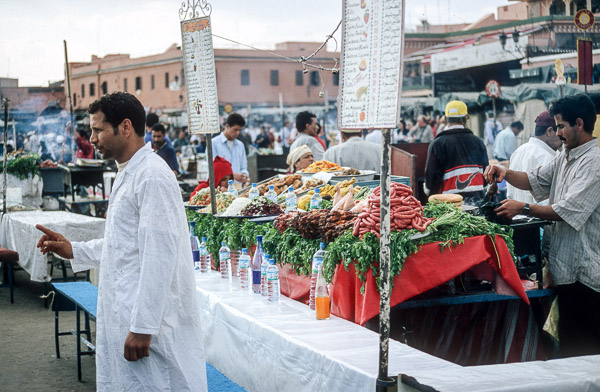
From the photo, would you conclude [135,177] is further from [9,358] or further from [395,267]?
[9,358]

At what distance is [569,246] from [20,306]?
7.35 metres

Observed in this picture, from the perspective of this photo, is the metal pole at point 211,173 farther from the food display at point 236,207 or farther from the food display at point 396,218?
the food display at point 396,218

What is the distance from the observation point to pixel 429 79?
140 feet

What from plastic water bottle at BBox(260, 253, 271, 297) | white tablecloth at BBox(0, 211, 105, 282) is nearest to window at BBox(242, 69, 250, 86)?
white tablecloth at BBox(0, 211, 105, 282)

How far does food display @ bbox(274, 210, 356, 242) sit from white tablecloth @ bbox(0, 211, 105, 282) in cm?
507

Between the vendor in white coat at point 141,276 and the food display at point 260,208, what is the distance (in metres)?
2.71

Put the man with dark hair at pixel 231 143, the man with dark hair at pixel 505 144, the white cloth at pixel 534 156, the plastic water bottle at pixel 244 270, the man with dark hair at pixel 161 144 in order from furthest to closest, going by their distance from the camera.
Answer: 1. the man with dark hair at pixel 505 144
2. the man with dark hair at pixel 161 144
3. the man with dark hair at pixel 231 143
4. the white cloth at pixel 534 156
5. the plastic water bottle at pixel 244 270

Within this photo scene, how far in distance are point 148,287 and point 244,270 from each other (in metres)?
2.31

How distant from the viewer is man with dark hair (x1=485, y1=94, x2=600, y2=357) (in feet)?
14.0

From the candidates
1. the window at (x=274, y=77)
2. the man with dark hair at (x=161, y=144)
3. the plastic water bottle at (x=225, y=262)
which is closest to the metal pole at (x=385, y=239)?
the plastic water bottle at (x=225, y=262)

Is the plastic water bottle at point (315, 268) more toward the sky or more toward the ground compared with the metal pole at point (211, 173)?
more toward the ground

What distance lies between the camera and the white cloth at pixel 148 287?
115 inches

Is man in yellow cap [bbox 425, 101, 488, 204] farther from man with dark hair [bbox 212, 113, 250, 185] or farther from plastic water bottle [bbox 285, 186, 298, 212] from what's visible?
man with dark hair [bbox 212, 113, 250, 185]

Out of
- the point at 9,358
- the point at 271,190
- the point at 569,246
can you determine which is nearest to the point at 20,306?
→ the point at 9,358
